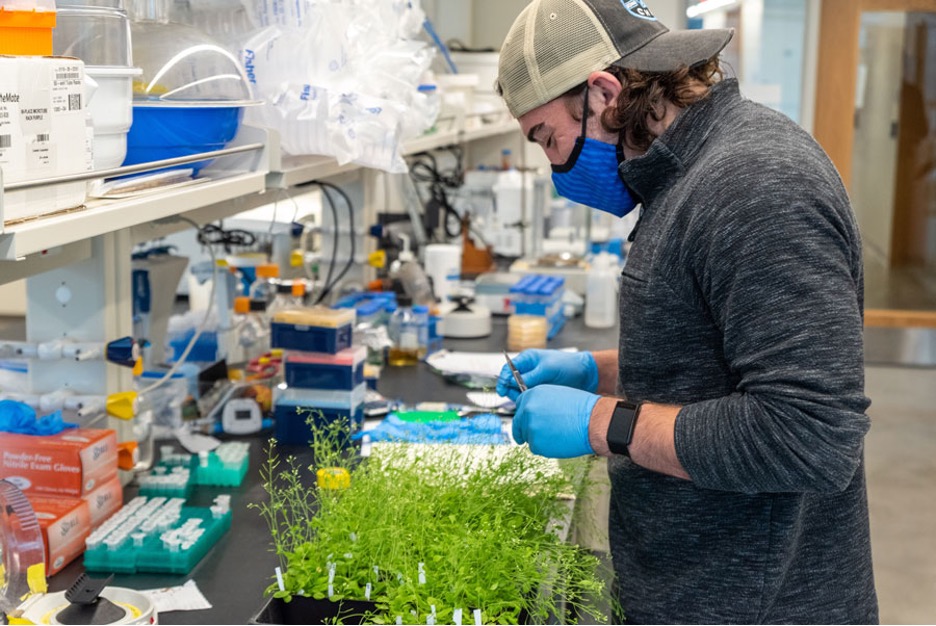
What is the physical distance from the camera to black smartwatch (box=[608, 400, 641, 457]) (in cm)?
130

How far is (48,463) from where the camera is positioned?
1.65 m

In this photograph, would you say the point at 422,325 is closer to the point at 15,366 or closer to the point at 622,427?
the point at 15,366

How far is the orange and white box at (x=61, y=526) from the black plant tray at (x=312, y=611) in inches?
17.2

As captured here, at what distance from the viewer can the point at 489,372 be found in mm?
2863

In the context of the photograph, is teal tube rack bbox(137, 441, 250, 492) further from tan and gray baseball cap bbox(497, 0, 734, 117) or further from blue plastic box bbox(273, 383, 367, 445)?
tan and gray baseball cap bbox(497, 0, 734, 117)

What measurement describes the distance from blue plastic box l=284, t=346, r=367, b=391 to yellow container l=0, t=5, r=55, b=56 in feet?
4.05

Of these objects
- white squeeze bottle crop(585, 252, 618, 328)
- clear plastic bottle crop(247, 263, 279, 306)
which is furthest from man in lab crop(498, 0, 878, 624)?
white squeeze bottle crop(585, 252, 618, 328)

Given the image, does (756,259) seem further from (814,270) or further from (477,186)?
(477,186)

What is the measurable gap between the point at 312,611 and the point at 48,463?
0.59 metres

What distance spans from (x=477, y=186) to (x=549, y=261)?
860mm

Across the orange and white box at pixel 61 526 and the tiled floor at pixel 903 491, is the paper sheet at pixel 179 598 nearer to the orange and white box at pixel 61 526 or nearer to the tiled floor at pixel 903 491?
the orange and white box at pixel 61 526

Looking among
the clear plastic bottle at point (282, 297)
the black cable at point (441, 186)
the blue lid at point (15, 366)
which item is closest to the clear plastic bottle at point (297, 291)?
the clear plastic bottle at point (282, 297)

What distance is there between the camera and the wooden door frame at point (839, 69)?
6.46 metres

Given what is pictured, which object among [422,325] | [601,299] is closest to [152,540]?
[422,325]
